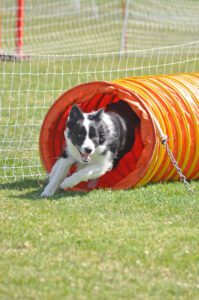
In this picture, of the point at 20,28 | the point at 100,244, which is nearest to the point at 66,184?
the point at 100,244

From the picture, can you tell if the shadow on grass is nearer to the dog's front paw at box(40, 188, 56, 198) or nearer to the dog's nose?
the dog's front paw at box(40, 188, 56, 198)

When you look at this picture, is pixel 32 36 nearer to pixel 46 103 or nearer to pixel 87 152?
pixel 46 103

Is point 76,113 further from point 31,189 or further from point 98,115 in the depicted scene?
point 31,189

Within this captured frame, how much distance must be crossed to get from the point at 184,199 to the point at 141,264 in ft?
6.78

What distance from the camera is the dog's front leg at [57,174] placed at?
25.4ft

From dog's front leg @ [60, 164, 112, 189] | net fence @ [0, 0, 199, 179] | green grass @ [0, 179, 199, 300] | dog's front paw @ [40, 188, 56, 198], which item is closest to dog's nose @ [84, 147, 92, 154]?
dog's front leg @ [60, 164, 112, 189]

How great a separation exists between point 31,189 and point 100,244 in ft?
7.46

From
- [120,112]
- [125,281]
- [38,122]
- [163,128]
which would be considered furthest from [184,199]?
[38,122]

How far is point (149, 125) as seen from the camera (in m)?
7.68

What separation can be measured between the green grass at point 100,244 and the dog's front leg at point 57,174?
11 centimetres

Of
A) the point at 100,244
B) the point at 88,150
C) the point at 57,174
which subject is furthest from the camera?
the point at 57,174

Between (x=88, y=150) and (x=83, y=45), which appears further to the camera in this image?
(x=83, y=45)

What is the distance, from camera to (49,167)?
8.34 metres

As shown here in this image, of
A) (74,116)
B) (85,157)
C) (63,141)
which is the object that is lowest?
(63,141)
